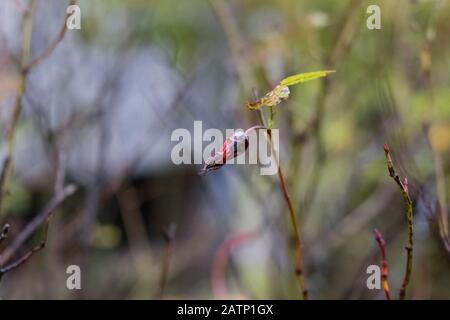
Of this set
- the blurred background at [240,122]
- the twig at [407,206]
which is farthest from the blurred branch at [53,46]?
the twig at [407,206]

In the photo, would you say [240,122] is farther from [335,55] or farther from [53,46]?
[53,46]

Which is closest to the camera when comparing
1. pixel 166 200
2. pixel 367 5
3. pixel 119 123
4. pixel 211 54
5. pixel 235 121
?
pixel 367 5

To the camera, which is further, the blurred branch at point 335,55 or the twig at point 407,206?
the blurred branch at point 335,55

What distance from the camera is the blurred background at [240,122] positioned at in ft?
5.36

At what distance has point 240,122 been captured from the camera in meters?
1.88

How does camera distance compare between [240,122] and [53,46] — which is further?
[240,122]

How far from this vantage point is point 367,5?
5.00 feet

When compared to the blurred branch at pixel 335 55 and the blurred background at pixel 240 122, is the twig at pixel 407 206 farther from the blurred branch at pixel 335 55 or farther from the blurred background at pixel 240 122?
the blurred branch at pixel 335 55

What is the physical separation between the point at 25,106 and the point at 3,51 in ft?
0.70

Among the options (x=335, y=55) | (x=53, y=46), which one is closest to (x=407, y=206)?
(x=53, y=46)

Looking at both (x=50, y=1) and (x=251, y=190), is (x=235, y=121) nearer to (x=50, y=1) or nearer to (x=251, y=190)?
(x=251, y=190)

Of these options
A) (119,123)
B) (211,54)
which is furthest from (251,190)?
(211,54)

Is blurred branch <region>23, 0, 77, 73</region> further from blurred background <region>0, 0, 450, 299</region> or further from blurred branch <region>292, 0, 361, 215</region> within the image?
blurred branch <region>292, 0, 361, 215</region>

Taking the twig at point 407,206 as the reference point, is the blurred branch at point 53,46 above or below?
above
